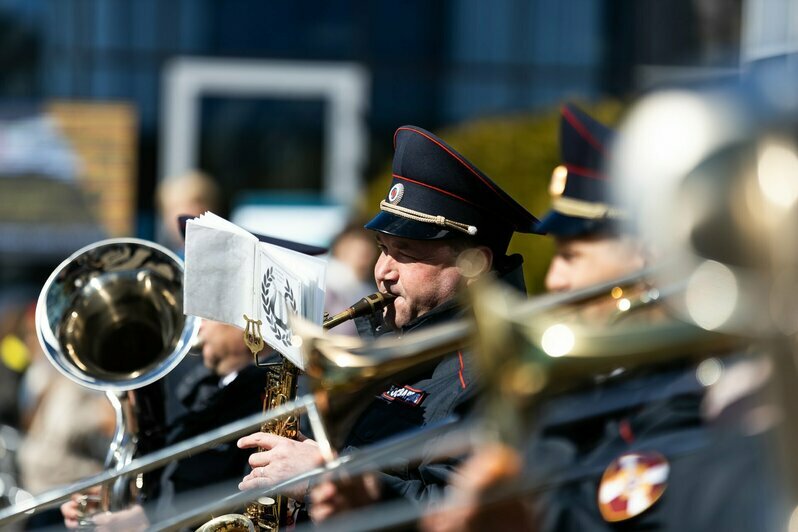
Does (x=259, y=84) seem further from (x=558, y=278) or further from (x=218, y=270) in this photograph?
(x=218, y=270)

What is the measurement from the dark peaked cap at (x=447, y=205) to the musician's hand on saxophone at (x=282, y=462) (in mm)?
578

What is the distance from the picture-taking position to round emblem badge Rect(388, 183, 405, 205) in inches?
123

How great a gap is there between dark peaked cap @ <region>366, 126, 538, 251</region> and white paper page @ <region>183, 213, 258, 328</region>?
0.32m

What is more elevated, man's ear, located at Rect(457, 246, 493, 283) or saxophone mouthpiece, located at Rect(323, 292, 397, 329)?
man's ear, located at Rect(457, 246, 493, 283)

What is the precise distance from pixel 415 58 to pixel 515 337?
13.0 meters

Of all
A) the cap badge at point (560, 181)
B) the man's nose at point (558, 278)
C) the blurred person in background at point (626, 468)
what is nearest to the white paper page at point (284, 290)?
the blurred person in background at point (626, 468)

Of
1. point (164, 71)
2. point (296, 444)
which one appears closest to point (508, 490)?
point (296, 444)

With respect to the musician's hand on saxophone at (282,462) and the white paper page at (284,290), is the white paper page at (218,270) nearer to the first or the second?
the white paper page at (284,290)

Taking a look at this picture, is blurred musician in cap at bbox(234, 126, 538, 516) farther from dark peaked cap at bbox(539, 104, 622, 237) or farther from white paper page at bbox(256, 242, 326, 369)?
dark peaked cap at bbox(539, 104, 622, 237)

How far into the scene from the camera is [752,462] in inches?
71.1

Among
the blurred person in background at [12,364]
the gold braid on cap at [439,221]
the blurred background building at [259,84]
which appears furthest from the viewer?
the blurred background building at [259,84]

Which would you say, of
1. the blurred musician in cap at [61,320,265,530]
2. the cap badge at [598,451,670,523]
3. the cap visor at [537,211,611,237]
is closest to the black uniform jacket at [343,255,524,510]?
the cap badge at [598,451,670,523]

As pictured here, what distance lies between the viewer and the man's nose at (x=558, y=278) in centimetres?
381

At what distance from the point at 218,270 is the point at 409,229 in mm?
443
